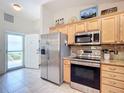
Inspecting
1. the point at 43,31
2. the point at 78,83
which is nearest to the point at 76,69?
the point at 78,83

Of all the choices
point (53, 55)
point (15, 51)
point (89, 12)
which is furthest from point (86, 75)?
Result: point (15, 51)

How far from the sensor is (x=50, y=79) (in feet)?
11.9

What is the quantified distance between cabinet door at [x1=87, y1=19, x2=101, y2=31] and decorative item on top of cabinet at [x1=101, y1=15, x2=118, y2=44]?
149 millimetres

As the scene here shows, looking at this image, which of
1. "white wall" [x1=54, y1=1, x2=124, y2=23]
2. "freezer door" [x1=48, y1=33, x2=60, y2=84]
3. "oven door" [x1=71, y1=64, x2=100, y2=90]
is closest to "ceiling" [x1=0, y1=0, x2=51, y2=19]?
"white wall" [x1=54, y1=1, x2=124, y2=23]

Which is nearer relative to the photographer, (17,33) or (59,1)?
(59,1)

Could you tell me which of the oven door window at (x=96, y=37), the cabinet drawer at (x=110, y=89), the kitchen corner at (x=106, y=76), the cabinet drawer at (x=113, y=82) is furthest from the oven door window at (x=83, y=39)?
the cabinet drawer at (x=110, y=89)

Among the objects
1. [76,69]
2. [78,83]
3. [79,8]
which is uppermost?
[79,8]

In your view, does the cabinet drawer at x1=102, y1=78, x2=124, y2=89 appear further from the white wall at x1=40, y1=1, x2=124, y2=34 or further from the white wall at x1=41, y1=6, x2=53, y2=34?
the white wall at x1=41, y1=6, x2=53, y2=34

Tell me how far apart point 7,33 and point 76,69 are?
12.6 ft

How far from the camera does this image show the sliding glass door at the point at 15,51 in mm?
5227

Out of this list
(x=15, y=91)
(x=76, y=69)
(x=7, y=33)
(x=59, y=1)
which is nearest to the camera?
(x=15, y=91)

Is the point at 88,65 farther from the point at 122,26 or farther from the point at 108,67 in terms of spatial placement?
the point at 122,26

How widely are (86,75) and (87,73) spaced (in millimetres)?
69

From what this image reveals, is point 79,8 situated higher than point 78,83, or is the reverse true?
→ point 79,8
